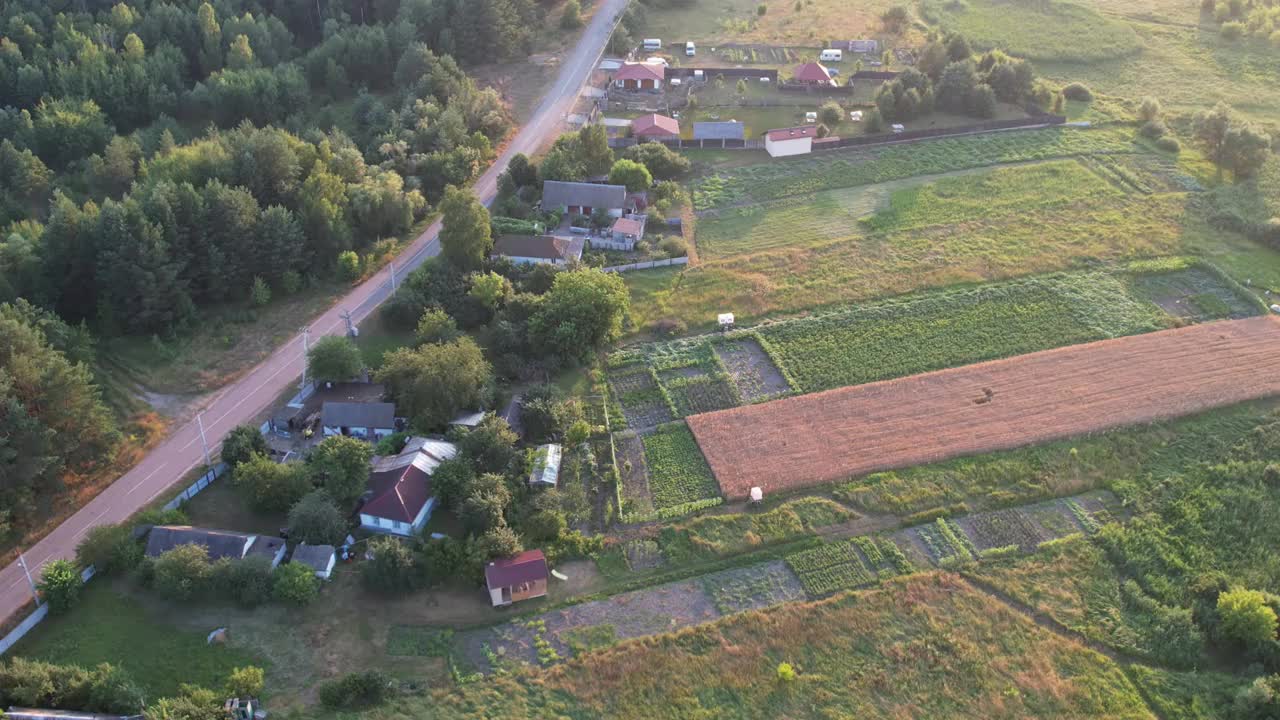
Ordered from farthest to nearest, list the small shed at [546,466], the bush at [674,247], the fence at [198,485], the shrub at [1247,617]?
the bush at [674,247] → the small shed at [546,466] → the fence at [198,485] → the shrub at [1247,617]

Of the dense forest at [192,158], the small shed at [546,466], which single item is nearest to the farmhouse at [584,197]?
the dense forest at [192,158]

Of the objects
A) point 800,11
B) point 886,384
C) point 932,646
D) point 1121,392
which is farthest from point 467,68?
point 932,646

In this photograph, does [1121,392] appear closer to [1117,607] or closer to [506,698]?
[1117,607]

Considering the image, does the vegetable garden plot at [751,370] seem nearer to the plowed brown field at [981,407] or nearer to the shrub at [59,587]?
the plowed brown field at [981,407]

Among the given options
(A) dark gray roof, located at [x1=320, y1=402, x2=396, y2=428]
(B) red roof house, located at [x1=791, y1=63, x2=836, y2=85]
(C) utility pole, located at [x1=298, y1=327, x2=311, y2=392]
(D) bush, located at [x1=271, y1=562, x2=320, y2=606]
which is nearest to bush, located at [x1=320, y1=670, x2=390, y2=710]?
(D) bush, located at [x1=271, y1=562, x2=320, y2=606]

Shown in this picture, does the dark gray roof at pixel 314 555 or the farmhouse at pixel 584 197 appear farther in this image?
the farmhouse at pixel 584 197
